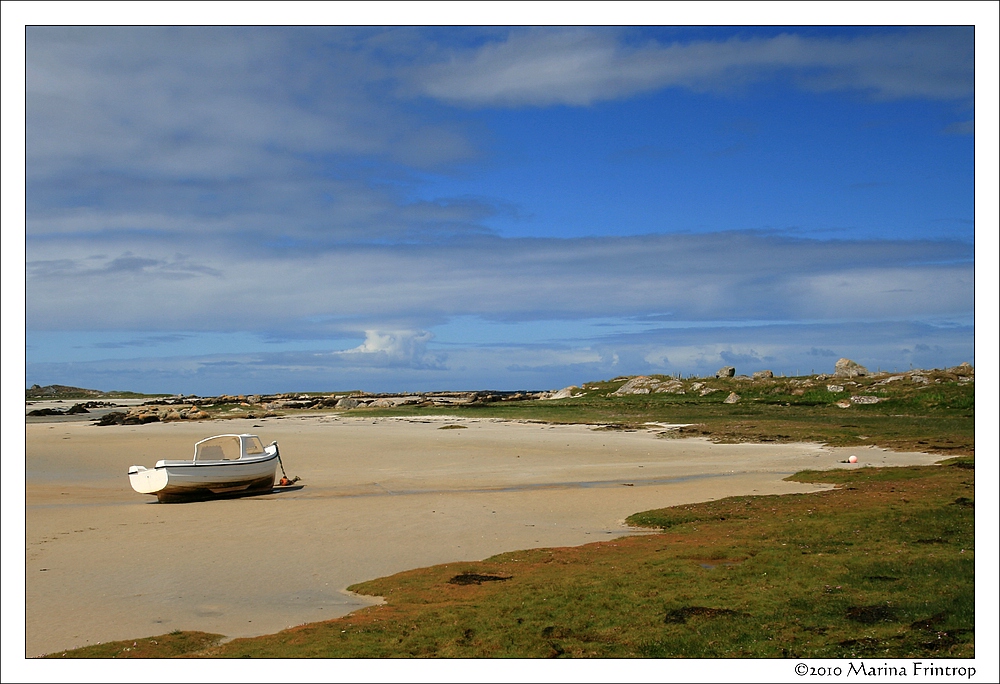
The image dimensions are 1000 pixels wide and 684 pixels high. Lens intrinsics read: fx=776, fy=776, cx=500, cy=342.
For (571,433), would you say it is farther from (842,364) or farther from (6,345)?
(842,364)

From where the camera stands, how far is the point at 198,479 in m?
22.9

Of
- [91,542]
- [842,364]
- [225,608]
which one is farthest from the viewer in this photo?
[842,364]

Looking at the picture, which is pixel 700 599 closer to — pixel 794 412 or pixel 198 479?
pixel 198 479

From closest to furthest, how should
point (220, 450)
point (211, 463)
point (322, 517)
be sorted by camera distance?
1. point (322, 517)
2. point (211, 463)
3. point (220, 450)

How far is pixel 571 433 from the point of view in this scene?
45.2 m

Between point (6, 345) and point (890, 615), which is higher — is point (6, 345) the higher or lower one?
the higher one

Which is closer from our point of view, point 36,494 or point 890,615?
point 890,615

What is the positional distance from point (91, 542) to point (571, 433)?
1225 inches

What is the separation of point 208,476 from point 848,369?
217 feet

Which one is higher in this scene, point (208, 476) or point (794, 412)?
point (208, 476)

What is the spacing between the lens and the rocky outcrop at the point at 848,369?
7069 centimetres

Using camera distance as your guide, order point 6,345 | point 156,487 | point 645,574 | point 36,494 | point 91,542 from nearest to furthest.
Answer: point 6,345, point 645,574, point 91,542, point 156,487, point 36,494

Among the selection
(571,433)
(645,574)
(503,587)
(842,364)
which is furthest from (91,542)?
(842,364)

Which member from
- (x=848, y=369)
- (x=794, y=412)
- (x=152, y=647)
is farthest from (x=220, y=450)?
(x=848, y=369)
